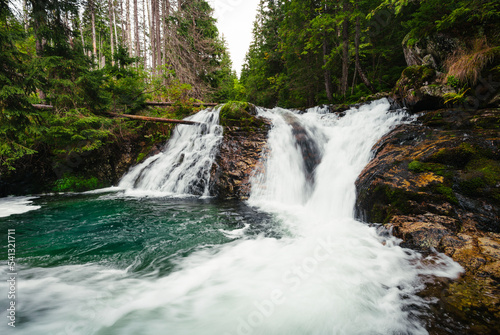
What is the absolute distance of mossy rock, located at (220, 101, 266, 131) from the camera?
831 cm

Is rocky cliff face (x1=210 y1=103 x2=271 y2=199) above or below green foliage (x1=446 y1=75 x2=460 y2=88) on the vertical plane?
below

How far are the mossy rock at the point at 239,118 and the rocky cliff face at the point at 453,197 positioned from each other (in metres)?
4.91

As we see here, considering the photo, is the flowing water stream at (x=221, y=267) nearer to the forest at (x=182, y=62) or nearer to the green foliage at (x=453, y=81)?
the green foliage at (x=453, y=81)

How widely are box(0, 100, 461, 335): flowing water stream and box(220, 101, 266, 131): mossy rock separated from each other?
11.5 feet

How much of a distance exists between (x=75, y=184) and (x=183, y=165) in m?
4.66

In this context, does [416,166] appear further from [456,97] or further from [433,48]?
[433,48]

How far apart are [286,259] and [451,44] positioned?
8.34 metres

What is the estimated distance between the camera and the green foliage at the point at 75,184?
26.2 ft

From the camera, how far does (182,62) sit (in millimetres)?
16547

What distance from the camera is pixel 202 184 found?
7316 mm

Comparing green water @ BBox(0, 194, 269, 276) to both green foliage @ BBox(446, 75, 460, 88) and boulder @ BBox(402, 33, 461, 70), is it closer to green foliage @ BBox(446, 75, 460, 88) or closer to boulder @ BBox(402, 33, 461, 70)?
green foliage @ BBox(446, 75, 460, 88)

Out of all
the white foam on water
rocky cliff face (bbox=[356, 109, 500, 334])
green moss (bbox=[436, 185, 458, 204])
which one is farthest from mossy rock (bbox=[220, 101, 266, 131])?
the white foam on water

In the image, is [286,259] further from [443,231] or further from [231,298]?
[443,231]

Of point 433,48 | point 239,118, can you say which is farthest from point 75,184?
point 433,48
